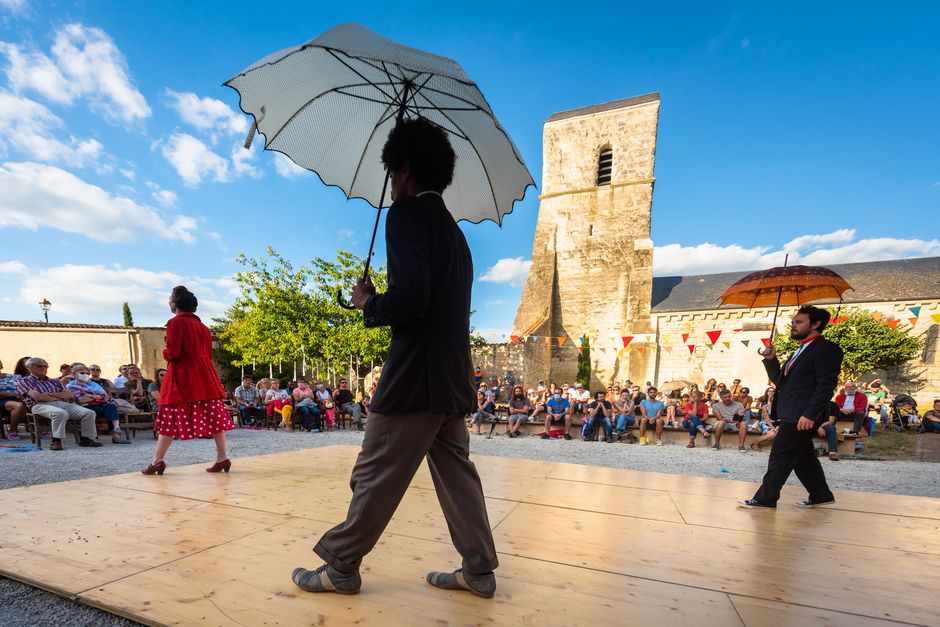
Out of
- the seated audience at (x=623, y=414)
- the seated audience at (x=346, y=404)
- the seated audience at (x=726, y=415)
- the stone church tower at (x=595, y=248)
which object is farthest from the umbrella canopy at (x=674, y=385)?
the seated audience at (x=346, y=404)

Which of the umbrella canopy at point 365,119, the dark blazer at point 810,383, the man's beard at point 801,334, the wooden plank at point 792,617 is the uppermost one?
the umbrella canopy at point 365,119

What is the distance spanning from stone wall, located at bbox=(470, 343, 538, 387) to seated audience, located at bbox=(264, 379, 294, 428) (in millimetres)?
11531

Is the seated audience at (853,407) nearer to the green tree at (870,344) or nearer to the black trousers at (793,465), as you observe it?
the black trousers at (793,465)

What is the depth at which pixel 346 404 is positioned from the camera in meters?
11.4

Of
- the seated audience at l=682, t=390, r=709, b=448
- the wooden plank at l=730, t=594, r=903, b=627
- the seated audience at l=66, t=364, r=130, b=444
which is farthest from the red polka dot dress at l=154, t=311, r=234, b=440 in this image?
the seated audience at l=682, t=390, r=709, b=448

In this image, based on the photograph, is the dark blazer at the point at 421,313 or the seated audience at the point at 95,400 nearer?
the dark blazer at the point at 421,313

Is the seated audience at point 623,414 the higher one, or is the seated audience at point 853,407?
the seated audience at point 853,407

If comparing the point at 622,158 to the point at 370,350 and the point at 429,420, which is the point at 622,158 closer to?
the point at 370,350

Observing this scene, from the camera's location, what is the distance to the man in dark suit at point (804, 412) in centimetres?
300

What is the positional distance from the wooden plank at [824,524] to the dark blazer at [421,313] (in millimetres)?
2029

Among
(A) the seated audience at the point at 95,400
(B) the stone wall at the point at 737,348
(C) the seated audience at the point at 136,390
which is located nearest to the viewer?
(A) the seated audience at the point at 95,400

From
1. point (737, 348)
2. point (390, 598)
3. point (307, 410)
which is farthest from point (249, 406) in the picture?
point (737, 348)

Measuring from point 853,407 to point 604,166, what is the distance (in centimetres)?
1843

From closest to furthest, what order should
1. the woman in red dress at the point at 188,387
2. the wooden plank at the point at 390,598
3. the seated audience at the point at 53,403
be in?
the wooden plank at the point at 390,598 → the woman in red dress at the point at 188,387 → the seated audience at the point at 53,403
